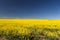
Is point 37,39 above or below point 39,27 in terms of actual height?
below

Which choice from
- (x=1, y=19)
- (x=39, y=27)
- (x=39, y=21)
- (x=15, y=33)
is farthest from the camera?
(x=39, y=21)

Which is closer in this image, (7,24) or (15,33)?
(15,33)

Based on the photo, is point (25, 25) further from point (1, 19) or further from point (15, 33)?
point (1, 19)

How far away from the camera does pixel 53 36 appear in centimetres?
362

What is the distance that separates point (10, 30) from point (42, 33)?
0.75m

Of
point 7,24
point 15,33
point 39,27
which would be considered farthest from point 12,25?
point 39,27

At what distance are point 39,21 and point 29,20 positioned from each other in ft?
1.08

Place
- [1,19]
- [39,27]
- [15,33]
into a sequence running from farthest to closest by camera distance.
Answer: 1. [1,19]
2. [39,27]
3. [15,33]

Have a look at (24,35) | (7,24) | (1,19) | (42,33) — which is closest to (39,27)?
(42,33)

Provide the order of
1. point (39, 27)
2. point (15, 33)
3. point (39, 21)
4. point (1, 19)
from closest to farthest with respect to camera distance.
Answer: point (15, 33) → point (39, 27) → point (1, 19) → point (39, 21)

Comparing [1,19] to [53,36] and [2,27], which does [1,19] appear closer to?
[2,27]

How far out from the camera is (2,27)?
3689 millimetres

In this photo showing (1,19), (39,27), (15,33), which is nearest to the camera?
(15,33)

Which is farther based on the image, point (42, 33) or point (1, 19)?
point (1, 19)
